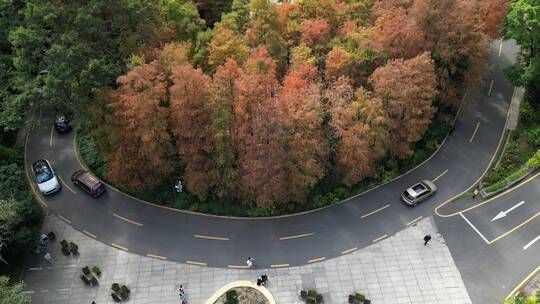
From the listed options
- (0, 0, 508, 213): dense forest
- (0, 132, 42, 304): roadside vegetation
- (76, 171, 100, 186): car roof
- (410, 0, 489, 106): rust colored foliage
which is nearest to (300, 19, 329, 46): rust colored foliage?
(0, 0, 508, 213): dense forest

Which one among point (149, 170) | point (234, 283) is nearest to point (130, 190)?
point (149, 170)

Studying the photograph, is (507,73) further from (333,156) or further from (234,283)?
(234,283)

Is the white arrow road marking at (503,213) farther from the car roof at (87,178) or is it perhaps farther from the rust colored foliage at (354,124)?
the car roof at (87,178)

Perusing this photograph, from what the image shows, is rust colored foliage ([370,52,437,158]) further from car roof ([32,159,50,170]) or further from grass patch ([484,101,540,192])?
car roof ([32,159,50,170])

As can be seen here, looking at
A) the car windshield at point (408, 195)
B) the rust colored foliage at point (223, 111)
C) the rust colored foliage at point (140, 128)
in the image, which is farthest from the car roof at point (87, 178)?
the car windshield at point (408, 195)

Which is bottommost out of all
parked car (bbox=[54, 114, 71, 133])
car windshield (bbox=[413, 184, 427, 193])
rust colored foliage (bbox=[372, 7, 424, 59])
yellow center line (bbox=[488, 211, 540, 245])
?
yellow center line (bbox=[488, 211, 540, 245])

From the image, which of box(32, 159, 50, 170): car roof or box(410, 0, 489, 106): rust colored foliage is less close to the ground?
box(410, 0, 489, 106): rust colored foliage

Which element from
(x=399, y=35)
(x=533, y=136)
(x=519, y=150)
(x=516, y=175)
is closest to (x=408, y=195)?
(x=516, y=175)
